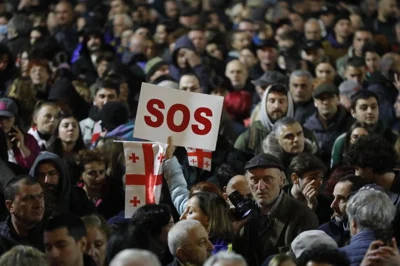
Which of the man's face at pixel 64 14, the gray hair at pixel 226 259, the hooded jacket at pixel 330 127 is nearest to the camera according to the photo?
the gray hair at pixel 226 259

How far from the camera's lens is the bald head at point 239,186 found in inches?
399

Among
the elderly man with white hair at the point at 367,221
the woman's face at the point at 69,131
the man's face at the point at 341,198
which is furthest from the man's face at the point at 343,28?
the elderly man with white hair at the point at 367,221

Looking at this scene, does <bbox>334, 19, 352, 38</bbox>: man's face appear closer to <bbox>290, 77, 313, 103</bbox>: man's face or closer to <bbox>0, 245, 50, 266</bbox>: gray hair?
<bbox>290, 77, 313, 103</bbox>: man's face

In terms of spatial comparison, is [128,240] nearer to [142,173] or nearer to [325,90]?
[142,173]

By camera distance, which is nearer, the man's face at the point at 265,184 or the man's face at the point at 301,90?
the man's face at the point at 265,184

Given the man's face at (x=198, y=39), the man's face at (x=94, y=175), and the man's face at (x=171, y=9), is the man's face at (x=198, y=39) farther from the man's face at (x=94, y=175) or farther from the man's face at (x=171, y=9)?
the man's face at (x=94, y=175)

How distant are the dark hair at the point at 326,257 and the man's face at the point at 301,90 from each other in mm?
6997

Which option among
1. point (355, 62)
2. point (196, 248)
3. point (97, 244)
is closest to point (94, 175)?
point (97, 244)

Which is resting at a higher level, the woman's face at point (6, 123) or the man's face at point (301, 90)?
the man's face at point (301, 90)

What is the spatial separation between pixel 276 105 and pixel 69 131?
2162mm

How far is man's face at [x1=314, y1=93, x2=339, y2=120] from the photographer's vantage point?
44.5ft

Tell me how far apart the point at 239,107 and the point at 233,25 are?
20.7 feet

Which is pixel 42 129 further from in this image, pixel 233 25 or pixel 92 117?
pixel 233 25

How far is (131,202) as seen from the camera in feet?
33.1
